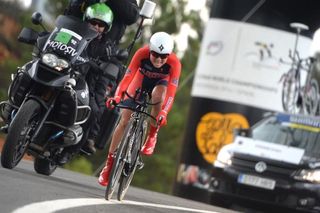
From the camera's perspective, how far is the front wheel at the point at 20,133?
36.7ft

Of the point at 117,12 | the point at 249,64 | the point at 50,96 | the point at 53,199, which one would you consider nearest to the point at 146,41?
the point at 249,64

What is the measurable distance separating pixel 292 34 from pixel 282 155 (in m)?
8.13

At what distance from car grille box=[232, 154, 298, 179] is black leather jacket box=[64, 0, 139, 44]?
4.42 m

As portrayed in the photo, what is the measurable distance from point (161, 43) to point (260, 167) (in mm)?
5493

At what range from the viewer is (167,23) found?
215 ft

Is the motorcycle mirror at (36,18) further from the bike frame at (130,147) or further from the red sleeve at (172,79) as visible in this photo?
the red sleeve at (172,79)

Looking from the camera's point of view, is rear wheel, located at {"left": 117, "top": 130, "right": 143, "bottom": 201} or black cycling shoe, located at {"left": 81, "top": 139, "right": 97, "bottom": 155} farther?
black cycling shoe, located at {"left": 81, "top": 139, "right": 97, "bottom": 155}

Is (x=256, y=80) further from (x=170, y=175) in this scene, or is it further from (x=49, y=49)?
(x=170, y=175)

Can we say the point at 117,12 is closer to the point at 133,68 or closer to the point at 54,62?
the point at 133,68

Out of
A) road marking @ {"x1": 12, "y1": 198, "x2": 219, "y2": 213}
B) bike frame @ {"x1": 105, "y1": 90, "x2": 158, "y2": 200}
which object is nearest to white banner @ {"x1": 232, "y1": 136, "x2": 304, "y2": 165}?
bike frame @ {"x1": 105, "y1": 90, "x2": 158, "y2": 200}

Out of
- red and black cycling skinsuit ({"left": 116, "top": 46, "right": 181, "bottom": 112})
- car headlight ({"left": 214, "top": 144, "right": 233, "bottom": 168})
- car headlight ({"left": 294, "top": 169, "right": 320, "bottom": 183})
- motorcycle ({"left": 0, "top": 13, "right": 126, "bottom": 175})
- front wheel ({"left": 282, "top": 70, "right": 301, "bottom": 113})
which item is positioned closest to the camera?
motorcycle ({"left": 0, "top": 13, "right": 126, "bottom": 175})

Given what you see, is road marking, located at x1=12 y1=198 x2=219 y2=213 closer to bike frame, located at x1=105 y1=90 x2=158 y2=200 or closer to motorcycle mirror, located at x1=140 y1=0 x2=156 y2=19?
bike frame, located at x1=105 y1=90 x2=158 y2=200

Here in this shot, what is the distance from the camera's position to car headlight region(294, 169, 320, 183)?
16312 mm

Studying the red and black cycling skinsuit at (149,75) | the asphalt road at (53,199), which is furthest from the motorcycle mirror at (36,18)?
the asphalt road at (53,199)
